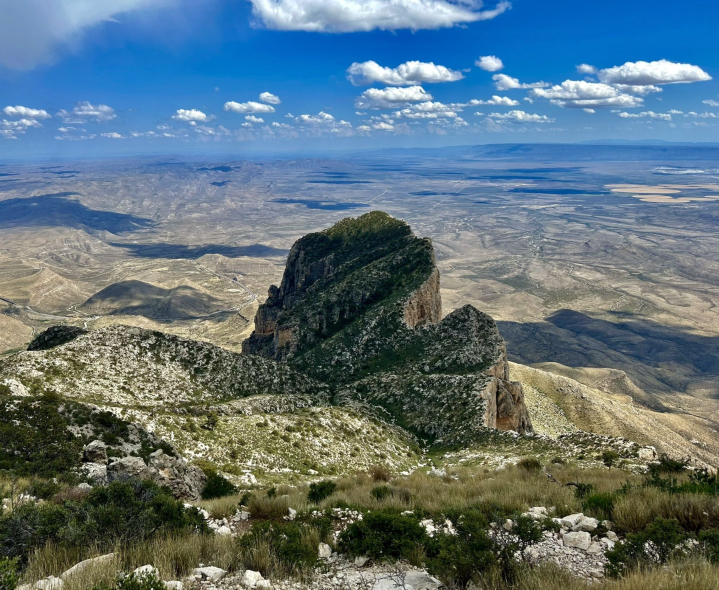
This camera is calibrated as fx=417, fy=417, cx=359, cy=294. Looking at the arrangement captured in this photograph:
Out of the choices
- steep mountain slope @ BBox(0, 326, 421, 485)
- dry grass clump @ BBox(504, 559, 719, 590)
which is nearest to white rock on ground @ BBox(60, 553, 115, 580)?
dry grass clump @ BBox(504, 559, 719, 590)

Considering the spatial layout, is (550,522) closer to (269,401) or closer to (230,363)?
(269,401)

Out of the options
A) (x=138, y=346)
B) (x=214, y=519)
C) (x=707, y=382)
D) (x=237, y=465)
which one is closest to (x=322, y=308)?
Answer: (x=138, y=346)

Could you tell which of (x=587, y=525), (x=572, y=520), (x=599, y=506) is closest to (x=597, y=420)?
(x=599, y=506)

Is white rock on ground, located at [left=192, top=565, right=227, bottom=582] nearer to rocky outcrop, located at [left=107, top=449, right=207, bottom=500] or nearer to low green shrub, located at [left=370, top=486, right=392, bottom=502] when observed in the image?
low green shrub, located at [left=370, top=486, right=392, bottom=502]

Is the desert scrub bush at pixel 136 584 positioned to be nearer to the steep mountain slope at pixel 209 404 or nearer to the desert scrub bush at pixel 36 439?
the desert scrub bush at pixel 36 439

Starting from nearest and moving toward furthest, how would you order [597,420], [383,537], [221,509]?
[383,537], [221,509], [597,420]

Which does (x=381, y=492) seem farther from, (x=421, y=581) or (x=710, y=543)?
(x=710, y=543)

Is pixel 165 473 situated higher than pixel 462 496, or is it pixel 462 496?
pixel 462 496
